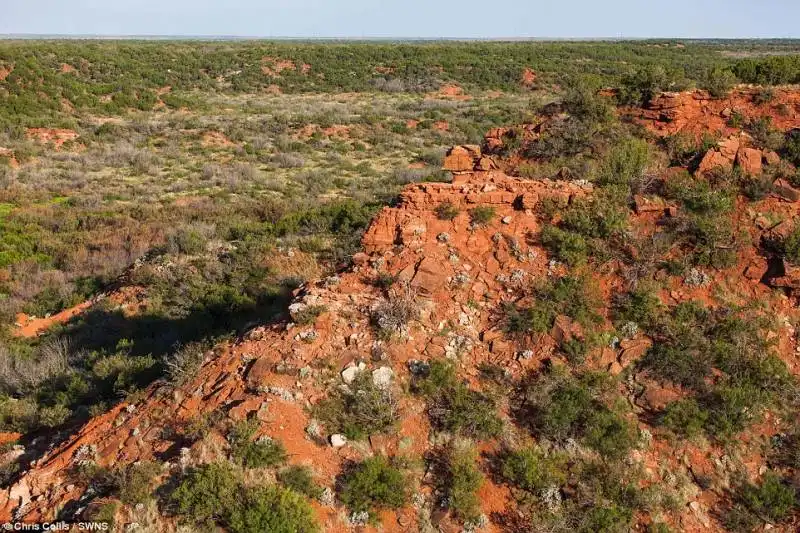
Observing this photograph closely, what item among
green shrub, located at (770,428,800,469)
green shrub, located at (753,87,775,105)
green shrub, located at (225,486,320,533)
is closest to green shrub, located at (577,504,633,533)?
green shrub, located at (770,428,800,469)

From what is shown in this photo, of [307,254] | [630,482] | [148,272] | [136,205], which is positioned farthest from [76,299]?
[630,482]

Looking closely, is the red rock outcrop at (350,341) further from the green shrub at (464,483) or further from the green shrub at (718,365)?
the green shrub at (718,365)

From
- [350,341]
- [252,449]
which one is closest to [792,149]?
[350,341]

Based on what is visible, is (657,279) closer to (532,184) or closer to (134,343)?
(532,184)

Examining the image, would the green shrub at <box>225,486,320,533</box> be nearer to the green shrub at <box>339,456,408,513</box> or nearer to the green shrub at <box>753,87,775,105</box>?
the green shrub at <box>339,456,408,513</box>

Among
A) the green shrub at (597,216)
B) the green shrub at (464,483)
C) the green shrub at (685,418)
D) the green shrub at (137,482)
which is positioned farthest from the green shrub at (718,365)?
the green shrub at (137,482)
